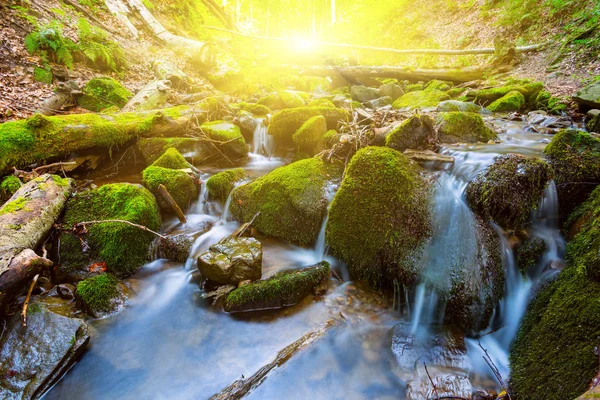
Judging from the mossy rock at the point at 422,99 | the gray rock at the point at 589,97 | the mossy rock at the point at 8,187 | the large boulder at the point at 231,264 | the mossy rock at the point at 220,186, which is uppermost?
the gray rock at the point at 589,97

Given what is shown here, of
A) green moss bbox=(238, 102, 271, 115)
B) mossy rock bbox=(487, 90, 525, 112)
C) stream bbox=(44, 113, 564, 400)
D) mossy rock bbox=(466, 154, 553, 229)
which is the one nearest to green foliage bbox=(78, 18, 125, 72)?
green moss bbox=(238, 102, 271, 115)

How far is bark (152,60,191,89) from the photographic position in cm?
1051

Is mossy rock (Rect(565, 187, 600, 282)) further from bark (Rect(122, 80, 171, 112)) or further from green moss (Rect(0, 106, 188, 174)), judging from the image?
bark (Rect(122, 80, 171, 112))

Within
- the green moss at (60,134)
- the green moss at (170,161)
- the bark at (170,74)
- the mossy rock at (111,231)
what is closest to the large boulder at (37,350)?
the mossy rock at (111,231)

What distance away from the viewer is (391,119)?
234 inches

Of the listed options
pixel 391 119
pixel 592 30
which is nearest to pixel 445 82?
pixel 592 30

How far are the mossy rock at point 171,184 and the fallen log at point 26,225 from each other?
110 centimetres

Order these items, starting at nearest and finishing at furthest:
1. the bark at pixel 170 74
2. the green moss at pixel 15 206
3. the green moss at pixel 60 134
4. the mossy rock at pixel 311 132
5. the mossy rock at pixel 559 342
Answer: the mossy rock at pixel 559 342 < the green moss at pixel 15 206 < the green moss at pixel 60 134 < the mossy rock at pixel 311 132 < the bark at pixel 170 74

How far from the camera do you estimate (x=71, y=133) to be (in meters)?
5.23

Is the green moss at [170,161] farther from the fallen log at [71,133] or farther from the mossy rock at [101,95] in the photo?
the mossy rock at [101,95]

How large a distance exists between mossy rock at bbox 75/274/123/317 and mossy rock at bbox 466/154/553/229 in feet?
14.7

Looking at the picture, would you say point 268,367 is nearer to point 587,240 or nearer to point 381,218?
point 381,218

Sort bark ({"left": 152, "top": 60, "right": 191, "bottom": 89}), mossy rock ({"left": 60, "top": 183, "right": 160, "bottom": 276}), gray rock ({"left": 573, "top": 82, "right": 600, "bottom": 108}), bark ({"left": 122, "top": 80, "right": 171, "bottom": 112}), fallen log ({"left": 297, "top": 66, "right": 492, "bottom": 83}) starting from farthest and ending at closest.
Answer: fallen log ({"left": 297, "top": 66, "right": 492, "bottom": 83}), bark ({"left": 152, "top": 60, "right": 191, "bottom": 89}), bark ({"left": 122, "top": 80, "right": 171, "bottom": 112}), gray rock ({"left": 573, "top": 82, "right": 600, "bottom": 108}), mossy rock ({"left": 60, "top": 183, "right": 160, "bottom": 276})

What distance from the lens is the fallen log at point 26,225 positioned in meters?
2.60
